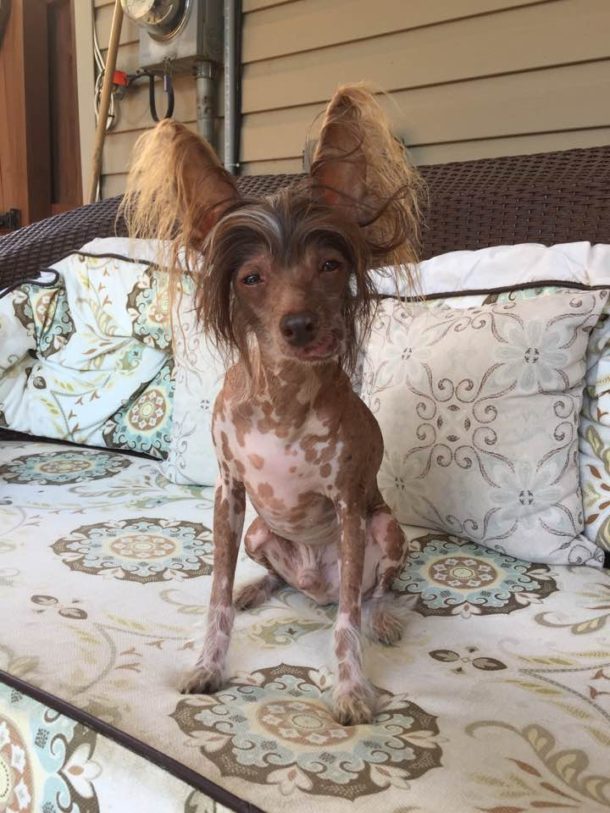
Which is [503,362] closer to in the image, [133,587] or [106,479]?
[133,587]

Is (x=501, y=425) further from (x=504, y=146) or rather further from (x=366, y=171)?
(x=504, y=146)

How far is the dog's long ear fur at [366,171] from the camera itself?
39.3 inches

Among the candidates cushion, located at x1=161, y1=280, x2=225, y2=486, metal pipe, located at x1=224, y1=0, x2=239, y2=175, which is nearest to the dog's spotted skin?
cushion, located at x1=161, y1=280, x2=225, y2=486

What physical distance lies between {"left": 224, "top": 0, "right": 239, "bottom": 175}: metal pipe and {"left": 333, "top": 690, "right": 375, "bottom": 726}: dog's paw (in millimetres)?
2116

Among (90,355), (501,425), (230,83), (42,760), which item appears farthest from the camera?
(230,83)

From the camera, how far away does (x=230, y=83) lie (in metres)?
2.62

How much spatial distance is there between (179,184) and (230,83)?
1901mm

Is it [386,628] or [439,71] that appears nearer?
[386,628]

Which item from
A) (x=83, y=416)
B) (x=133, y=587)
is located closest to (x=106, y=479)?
(x=83, y=416)

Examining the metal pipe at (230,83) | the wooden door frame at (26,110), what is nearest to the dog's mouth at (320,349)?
the metal pipe at (230,83)

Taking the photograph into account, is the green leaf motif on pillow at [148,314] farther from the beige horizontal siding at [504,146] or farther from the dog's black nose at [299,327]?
the dog's black nose at [299,327]

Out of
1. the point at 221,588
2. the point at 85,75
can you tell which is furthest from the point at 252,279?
the point at 85,75

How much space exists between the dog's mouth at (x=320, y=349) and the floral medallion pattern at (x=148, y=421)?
1041 millimetres

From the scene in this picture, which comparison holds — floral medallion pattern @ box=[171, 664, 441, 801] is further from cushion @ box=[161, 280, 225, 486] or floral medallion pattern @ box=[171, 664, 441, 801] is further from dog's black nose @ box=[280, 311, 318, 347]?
cushion @ box=[161, 280, 225, 486]
